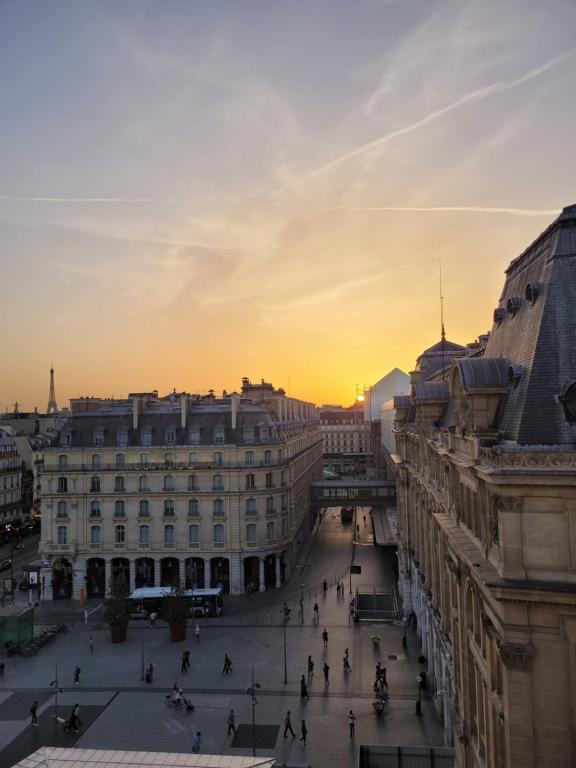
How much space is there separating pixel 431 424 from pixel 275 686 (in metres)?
19.1

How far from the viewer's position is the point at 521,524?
647 inches

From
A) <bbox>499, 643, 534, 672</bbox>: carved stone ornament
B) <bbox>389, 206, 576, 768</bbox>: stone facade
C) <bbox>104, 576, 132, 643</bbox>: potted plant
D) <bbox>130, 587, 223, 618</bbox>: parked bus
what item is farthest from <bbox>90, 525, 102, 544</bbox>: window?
<bbox>499, 643, 534, 672</bbox>: carved stone ornament

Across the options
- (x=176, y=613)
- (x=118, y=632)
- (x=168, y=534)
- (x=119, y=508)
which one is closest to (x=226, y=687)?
(x=176, y=613)

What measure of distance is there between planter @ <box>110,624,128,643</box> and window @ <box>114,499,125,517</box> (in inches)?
629

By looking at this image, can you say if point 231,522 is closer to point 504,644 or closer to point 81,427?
point 81,427

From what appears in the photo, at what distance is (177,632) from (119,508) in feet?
60.3

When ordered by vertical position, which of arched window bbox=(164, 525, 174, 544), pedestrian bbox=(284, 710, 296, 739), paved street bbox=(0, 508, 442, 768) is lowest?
paved street bbox=(0, 508, 442, 768)

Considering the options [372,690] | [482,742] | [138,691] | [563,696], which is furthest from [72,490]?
[563,696]

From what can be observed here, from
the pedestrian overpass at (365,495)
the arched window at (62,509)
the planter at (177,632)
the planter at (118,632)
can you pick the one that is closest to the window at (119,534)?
the arched window at (62,509)

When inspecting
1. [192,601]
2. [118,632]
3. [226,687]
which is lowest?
[226,687]

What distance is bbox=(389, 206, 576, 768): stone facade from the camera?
52.0ft

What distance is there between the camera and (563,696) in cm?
1574

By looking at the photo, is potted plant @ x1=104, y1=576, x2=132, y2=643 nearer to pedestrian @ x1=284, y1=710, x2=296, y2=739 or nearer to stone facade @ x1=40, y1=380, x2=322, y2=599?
stone facade @ x1=40, y1=380, x2=322, y2=599

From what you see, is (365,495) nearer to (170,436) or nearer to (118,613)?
(170,436)
